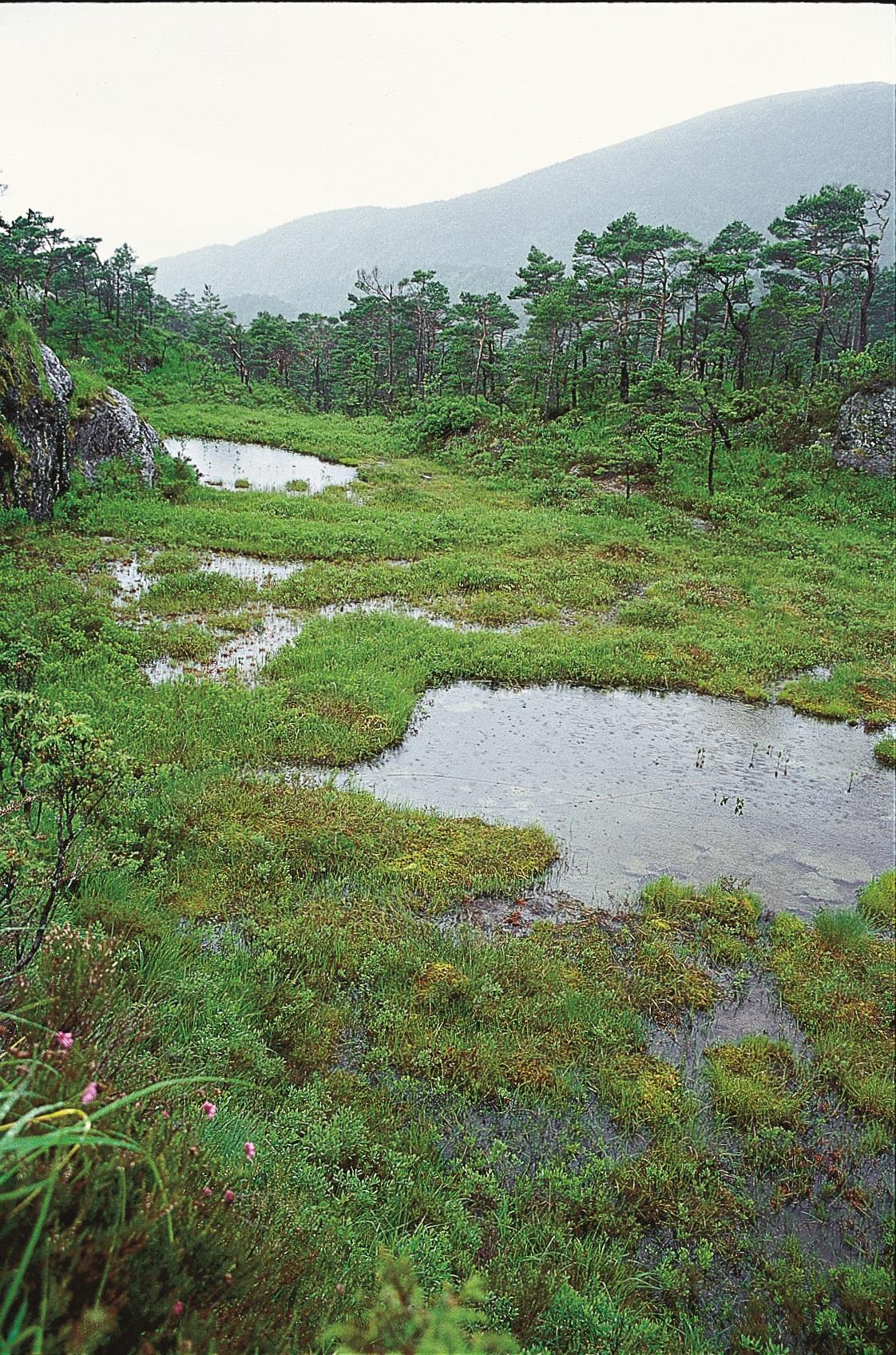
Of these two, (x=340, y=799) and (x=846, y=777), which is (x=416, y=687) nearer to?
(x=340, y=799)

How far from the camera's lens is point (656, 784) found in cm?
835

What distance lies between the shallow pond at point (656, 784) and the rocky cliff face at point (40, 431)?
11171 mm

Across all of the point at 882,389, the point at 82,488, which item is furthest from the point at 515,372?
the point at 82,488

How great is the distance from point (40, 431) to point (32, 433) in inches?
12.5

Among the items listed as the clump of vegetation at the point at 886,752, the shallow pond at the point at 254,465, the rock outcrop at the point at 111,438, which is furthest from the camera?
the shallow pond at the point at 254,465

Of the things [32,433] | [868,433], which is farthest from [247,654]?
[868,433]

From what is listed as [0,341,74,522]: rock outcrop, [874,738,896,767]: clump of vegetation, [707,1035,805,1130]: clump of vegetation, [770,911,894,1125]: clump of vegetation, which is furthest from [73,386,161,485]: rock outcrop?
[707,1035,805,1130]: clump of vegetation

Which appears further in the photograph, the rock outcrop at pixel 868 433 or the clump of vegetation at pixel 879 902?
the rock outcrop at pixel 868 433

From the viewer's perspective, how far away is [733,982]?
5.44 metres

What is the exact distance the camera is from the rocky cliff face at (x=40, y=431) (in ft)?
50.7

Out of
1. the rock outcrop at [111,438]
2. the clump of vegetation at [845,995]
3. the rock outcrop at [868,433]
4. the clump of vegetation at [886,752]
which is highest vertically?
the rock outcrop at [111,438]

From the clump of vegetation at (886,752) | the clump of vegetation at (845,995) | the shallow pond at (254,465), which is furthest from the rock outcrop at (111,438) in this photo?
the clump of vegetation at (845,995)

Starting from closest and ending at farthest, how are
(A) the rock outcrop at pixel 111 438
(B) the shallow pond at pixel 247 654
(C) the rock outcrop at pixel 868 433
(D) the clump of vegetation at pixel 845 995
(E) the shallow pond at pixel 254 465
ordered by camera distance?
(D) the clump of vegetation at pixel 845 995 < (B) the shallow pond at pixel 247 654 < (A) the rock outcrop at pixel 111 438 < (C) the rock outcrop at pixel 868 433 < (E) the shallow pond at pixel 254 465

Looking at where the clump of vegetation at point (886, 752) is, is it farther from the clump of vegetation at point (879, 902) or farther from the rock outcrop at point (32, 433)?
the rock outcrop at point (32, 433)
